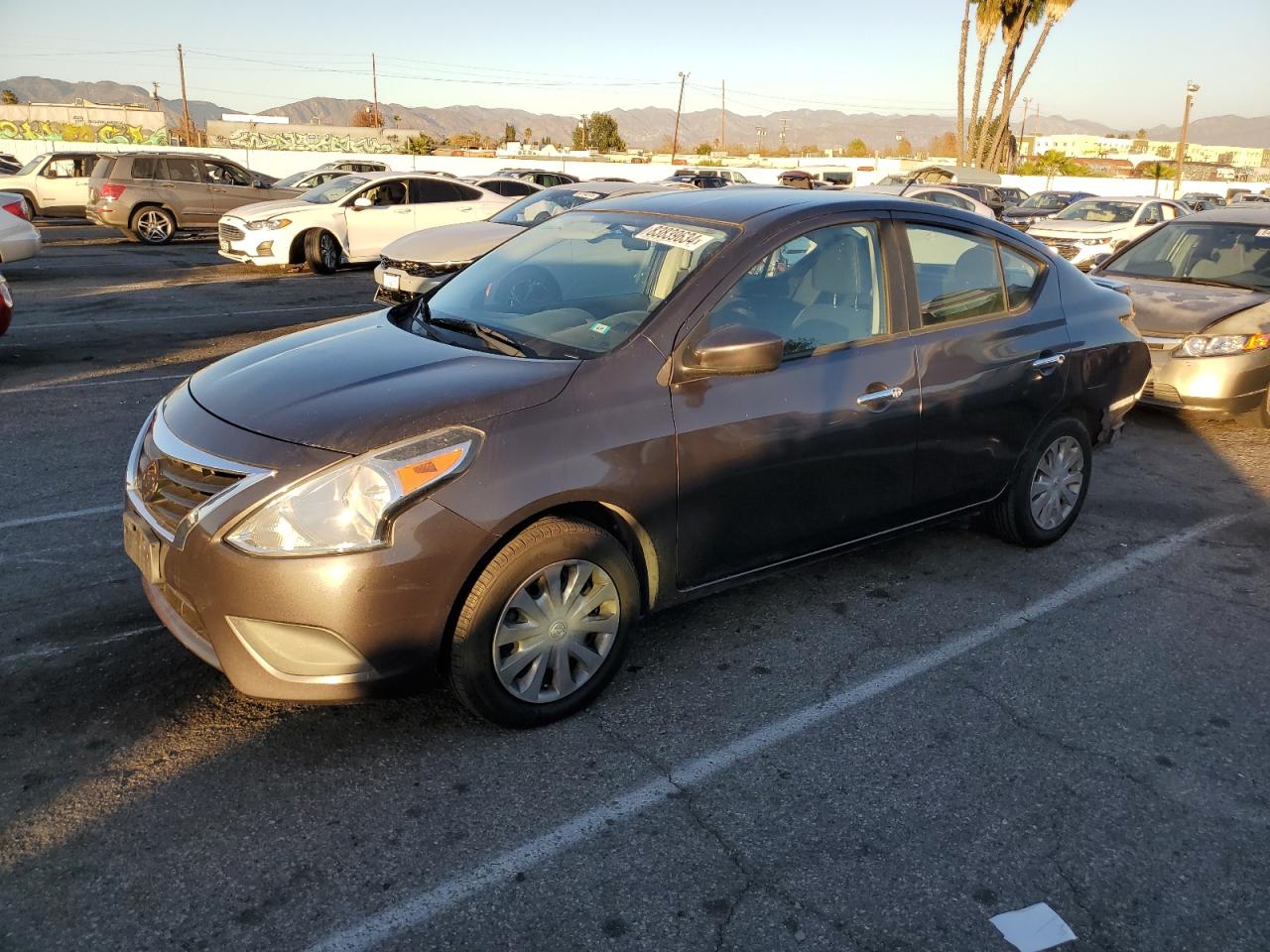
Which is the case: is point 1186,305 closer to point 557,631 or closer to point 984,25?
point 557,631

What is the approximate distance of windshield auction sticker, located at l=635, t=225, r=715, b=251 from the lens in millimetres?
3840

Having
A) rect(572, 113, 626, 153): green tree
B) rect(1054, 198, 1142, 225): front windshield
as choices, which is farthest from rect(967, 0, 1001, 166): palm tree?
rect(572, 113, 626, 153): green tree

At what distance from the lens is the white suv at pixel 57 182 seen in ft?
74.3

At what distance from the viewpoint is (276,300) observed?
13.4 meters

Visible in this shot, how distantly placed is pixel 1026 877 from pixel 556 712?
1.51m

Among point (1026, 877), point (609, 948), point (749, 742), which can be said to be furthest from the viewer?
point (749, 742)

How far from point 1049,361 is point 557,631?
2810mm

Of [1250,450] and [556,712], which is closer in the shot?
[556,712]

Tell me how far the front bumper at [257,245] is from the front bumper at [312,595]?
45.4 feet

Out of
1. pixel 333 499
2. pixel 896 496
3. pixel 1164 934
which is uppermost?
pixel 333 499

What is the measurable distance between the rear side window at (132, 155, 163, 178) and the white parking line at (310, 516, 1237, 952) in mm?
20212

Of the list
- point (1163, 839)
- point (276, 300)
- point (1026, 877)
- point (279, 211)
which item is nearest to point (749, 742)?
point (1026, 877)

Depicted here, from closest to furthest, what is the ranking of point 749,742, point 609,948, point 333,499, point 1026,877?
point 609,948 < point 1026,877 < point 333,499 < point 749,742

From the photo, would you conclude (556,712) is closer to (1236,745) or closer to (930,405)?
(930,405)
